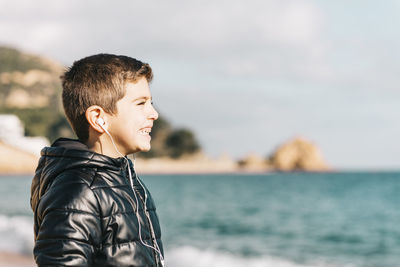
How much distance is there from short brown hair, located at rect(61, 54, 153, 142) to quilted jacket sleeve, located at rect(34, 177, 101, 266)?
29cm

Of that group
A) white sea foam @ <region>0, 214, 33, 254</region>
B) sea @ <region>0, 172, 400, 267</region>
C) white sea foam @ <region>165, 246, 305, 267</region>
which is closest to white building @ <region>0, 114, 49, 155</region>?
sea @ <region>0, 172, 400, 267</region>

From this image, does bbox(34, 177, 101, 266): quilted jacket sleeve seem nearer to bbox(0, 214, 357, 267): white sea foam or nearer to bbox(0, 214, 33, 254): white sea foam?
bbox(0, 214, 357, 267): white sea foam

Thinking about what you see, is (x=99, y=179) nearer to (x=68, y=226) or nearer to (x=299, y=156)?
(x=68, y=226)

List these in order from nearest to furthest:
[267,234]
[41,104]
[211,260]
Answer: [211,260] → [267,234] → [41,104]

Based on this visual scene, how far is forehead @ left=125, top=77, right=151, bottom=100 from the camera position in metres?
1.77

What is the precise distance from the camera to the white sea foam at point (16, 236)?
9241 mm

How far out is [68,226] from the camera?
1.49 meters

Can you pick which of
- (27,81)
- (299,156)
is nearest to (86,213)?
(299,156)

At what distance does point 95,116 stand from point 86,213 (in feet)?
1.22

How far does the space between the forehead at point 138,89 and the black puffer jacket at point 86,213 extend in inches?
9.2

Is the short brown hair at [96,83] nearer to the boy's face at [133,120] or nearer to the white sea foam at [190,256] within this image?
the boy's face at [133,120]

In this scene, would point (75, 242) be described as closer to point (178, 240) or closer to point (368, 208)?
point (178, 240)

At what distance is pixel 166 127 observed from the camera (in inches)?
2955

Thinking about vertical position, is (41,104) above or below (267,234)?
above
